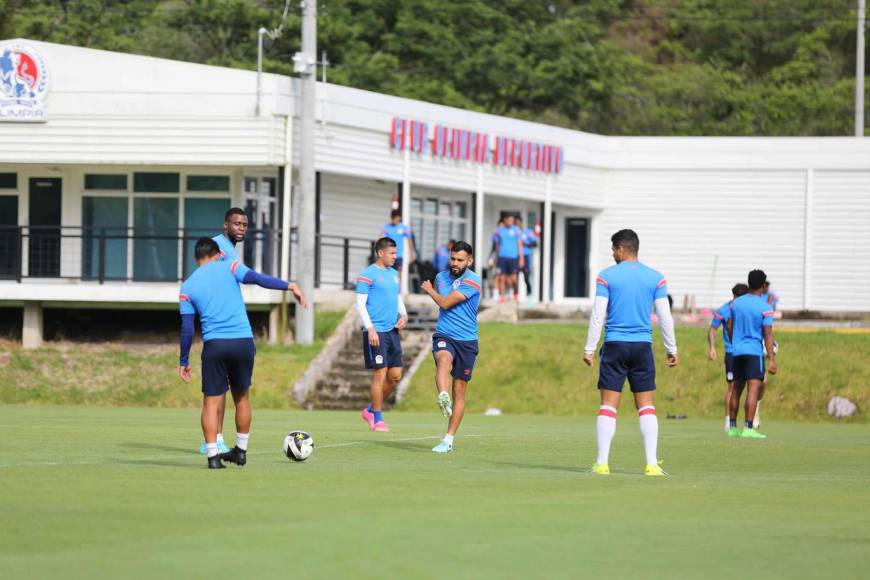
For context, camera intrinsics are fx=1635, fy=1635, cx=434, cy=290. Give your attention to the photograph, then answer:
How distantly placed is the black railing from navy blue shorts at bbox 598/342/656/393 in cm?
2076

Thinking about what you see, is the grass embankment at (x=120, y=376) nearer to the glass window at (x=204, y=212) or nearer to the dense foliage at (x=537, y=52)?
the glass window at (x=204, y=212)

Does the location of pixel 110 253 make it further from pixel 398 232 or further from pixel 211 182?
pixel 398 232

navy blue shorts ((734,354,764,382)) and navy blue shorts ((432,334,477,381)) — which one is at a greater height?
navy blue shorts ((432,334,477,381))

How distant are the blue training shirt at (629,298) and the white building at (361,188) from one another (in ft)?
65.0

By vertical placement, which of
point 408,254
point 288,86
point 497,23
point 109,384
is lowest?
point 109,384

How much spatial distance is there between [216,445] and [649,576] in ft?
20.0

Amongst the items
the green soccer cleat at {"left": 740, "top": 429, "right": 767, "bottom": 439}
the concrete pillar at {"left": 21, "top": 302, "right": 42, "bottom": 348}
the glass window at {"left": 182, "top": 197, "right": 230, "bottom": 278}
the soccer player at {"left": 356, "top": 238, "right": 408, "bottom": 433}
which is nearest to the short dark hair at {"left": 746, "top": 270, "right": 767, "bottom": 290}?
the green soccer cleat at {"left": 740, "top": 429, "right": 767, "bottom": 439}

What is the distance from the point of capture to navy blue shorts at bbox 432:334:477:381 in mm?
16416

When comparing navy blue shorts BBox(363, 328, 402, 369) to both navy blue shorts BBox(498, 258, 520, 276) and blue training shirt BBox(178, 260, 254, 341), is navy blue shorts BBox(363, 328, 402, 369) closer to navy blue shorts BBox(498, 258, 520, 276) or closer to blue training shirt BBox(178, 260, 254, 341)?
blue training shirt BBox(178, 260, 254, 341)

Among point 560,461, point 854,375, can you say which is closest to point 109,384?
point 854,375

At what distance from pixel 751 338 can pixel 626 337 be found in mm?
7855

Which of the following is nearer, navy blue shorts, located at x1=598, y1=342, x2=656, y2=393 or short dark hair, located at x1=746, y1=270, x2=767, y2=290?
navy blue shorts, located at x1=598, y1=342, x2=656, y2=393

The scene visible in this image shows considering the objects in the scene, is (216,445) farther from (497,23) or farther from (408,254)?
(497,23)

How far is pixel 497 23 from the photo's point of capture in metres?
62.8
